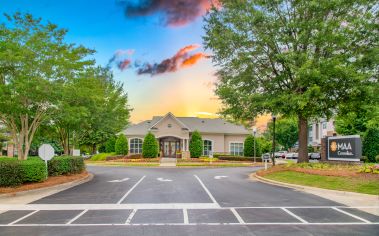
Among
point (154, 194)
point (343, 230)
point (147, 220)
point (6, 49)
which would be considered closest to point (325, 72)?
point (154, 194)

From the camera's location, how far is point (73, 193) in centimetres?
1672

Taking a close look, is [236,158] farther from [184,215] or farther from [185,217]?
[185,217]

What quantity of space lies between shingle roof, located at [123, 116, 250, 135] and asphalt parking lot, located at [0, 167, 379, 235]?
38.6 m

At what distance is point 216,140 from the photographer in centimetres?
5531

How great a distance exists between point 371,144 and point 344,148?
65.7 ft

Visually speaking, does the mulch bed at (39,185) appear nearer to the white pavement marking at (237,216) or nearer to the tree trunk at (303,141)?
the white pavement marking at (237,216)

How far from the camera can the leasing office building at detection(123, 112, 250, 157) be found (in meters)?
51.8

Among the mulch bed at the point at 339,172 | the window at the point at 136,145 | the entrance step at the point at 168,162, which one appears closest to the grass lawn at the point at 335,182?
the mulch bed at the point at 339,172

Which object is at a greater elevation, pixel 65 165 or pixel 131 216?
pixel 65 165

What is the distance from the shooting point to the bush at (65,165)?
21.8 meters

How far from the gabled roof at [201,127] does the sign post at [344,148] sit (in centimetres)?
2786

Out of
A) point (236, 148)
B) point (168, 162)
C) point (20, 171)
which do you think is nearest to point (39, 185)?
point (20, 171)

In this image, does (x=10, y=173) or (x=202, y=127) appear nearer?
(x=10, y=173)

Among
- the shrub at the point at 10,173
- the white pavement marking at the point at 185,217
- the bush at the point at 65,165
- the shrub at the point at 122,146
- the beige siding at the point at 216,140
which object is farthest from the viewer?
the beige siding at the point at 216,140
